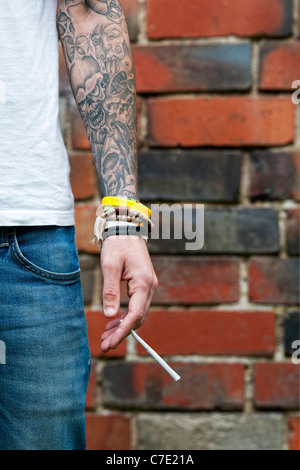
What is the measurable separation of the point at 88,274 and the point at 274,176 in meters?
0.42

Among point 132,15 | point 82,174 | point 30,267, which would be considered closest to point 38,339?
point 30,267

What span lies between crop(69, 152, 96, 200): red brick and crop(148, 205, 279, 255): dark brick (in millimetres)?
142

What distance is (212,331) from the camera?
1.14m

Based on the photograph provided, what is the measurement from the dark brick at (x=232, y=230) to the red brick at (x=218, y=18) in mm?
346

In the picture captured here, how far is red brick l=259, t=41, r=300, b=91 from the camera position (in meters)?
1.11

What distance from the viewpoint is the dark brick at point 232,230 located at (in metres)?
1.13

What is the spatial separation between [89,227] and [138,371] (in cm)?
31

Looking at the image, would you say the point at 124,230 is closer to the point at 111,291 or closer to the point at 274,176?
the point at 111,291

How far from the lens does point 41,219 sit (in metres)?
0.76

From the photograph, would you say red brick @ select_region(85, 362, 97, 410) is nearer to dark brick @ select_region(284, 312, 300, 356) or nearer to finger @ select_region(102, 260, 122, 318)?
dark brick @ select_region(284, 312, 300, 356)

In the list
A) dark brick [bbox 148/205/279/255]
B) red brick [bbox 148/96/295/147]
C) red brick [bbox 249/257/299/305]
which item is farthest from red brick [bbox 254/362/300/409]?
red brick [bbox 148/96/295/147]
